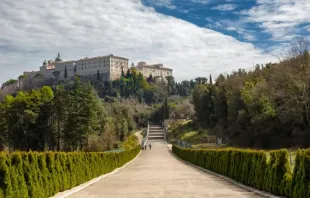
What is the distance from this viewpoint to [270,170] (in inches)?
420

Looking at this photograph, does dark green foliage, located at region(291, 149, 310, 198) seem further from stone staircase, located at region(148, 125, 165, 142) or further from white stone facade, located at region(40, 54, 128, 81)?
white stone facade, located at region(40, 54, 128, 81)

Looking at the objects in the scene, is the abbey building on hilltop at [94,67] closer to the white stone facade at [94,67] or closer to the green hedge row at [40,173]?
the white stone facade at [94,67]

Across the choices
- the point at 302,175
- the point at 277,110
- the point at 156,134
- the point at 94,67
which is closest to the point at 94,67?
the point at 94,67

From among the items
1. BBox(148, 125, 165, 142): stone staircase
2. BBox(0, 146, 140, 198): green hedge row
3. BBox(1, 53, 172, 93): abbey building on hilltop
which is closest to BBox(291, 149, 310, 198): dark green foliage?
BBox(0, 146, 140, 198): green hedge row

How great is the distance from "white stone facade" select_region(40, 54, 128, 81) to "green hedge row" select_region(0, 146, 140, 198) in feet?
540

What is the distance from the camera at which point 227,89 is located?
63125 mm

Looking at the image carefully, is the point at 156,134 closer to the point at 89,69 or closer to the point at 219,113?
the point at 219,113

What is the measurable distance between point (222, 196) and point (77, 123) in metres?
43.2

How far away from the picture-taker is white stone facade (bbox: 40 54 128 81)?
179625 mm

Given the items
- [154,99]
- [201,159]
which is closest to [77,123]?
[201,159]

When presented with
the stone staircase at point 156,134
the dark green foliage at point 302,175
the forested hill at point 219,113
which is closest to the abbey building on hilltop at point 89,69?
the stone staircase at point 156,134

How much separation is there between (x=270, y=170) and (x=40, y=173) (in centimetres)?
641

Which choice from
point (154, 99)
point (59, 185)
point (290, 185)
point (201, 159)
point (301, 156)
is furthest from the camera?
point (154, 99)

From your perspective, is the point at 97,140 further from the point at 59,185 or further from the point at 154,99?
the point at 154,99
